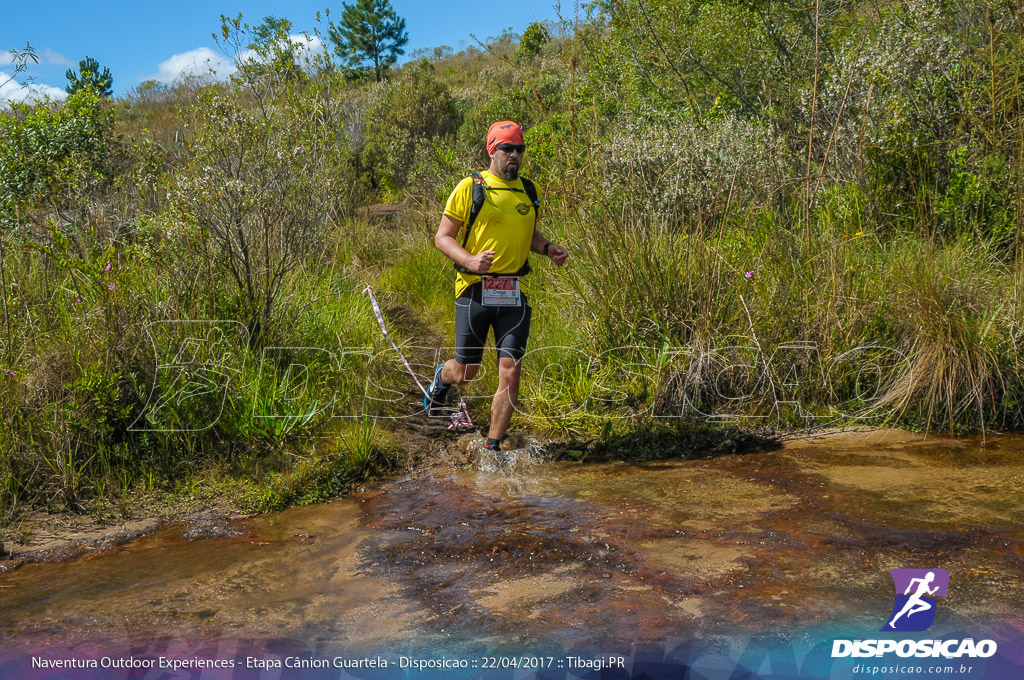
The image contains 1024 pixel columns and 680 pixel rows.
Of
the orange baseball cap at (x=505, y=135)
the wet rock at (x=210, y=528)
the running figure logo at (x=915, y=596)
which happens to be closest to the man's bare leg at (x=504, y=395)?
the orange baseball cap at (x=505, y=135)

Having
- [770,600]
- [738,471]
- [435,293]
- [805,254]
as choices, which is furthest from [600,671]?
[435,293]

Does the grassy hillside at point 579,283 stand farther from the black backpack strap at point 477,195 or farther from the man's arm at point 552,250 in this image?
the black backpack strap at point 477,195

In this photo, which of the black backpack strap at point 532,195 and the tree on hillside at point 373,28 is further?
the tree on hillside at point 373,28

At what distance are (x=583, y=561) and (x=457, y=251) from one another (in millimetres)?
1969

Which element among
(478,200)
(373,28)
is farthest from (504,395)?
(373,28)

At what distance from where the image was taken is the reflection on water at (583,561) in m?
3.16

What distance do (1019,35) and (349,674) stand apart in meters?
7.21

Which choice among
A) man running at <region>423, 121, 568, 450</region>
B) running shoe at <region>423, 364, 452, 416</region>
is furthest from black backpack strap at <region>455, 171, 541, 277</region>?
running shoe at <region>423, 364, 452, 416</region>

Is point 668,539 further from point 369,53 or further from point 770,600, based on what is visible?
point 369,53

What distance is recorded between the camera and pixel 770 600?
10.5ft

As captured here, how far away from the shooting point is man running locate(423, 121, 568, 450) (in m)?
4.90

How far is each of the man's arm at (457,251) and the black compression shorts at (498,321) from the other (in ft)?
0.93

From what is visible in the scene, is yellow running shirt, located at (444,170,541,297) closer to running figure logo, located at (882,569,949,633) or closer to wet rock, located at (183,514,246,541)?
wet rock, located at (183,514,246,541)

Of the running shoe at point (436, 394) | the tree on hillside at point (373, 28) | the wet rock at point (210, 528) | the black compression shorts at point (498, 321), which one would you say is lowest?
the wet rock at point (210, 528)
